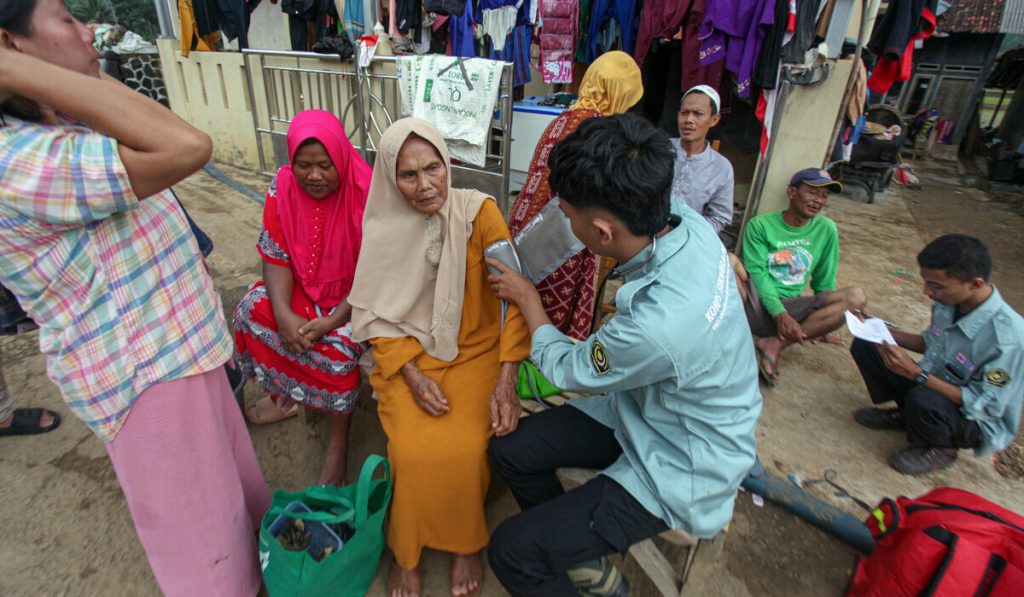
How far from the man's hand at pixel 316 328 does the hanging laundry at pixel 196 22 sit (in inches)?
241

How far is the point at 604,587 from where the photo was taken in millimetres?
1612

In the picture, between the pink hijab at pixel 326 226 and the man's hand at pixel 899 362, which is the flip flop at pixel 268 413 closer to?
the pink hijab at pixel 326 226

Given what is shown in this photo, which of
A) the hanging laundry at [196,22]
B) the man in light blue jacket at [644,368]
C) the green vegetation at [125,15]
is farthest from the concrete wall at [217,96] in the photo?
the man in light blue jacket at [644,368]

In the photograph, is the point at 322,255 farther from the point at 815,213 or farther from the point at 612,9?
the point at 612,9

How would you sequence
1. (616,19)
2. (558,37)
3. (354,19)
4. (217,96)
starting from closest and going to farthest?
(616,19), (558,37), (354,19), (217,96)

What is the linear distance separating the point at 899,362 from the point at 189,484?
2.97m

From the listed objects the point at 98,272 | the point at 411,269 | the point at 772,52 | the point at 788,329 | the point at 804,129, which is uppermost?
the point at 772,52

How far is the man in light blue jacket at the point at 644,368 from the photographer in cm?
131

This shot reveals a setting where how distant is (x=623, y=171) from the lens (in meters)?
1.30

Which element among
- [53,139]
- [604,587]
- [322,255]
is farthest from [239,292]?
[604,587]

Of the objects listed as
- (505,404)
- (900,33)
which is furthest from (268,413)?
(900,33)

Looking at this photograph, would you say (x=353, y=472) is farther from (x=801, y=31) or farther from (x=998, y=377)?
(x=801, y=31)

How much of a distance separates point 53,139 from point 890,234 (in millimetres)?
7653

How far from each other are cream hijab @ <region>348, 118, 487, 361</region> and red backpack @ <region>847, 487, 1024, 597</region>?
1.60 meters
